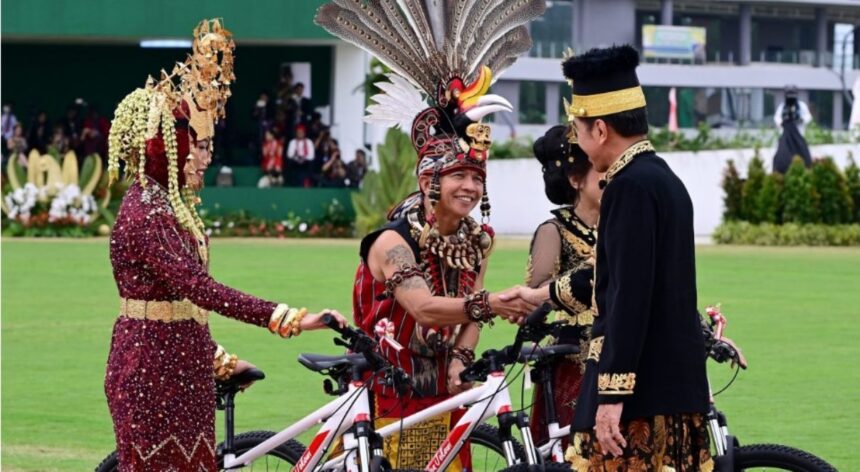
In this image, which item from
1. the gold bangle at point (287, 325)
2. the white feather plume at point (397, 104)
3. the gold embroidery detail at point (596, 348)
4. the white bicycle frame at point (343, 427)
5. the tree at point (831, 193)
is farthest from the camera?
the tree at point (831, 193)

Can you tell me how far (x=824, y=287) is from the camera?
69.8 feet

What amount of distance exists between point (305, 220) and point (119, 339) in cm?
2885

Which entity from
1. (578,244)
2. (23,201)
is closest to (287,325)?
(578,244)

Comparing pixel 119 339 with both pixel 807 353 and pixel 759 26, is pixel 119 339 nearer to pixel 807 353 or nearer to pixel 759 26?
pixel 807 353

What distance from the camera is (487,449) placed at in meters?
7.04

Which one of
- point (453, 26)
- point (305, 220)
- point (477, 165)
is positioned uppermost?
point (453, 26)

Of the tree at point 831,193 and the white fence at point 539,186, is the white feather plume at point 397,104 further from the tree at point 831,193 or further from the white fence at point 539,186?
the white fence at point 539,186

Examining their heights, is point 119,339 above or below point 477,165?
below

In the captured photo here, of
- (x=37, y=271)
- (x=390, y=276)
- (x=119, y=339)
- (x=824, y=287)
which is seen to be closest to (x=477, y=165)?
(x=390, y=276)

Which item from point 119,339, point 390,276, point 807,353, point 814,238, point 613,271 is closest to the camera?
point 613,271

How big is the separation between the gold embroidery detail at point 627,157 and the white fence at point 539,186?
29.1 metres

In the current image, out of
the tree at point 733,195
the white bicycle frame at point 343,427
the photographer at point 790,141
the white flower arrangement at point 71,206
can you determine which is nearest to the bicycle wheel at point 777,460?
the white bicycle frame at point 343,427

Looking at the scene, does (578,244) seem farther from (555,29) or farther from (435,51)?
(555,29)

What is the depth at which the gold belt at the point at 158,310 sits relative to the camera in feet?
19.2
